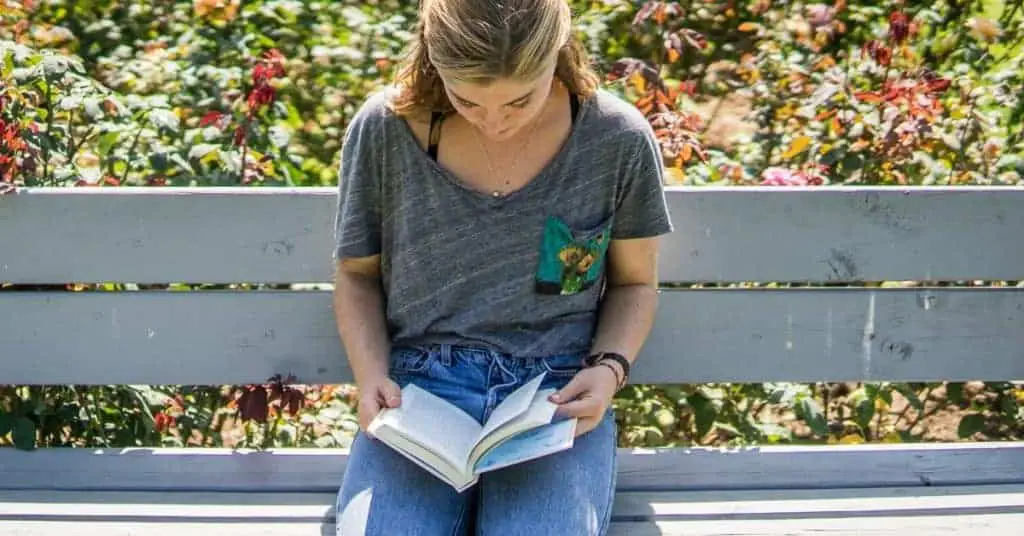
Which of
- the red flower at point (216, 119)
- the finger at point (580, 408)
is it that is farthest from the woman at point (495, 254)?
the red flower at point (216, 119)

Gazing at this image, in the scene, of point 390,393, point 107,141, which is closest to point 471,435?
point 390,393

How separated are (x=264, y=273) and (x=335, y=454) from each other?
0.42 metres

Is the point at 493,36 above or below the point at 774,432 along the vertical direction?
above

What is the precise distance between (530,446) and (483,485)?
18 cm

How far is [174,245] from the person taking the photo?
2.95m

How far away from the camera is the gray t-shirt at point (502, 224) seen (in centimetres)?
264

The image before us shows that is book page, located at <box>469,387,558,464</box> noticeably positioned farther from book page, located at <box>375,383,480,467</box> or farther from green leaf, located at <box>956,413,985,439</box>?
green leaf, located at <box>956,413,985,439</box>

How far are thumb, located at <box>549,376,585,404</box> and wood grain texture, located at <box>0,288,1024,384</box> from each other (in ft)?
1.44

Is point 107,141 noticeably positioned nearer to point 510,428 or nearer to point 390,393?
point 390,393

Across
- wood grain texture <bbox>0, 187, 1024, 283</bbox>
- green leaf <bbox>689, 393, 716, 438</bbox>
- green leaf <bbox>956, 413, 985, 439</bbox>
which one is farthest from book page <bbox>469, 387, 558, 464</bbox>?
green leaf <bbox>956, 413, 985, 439</bbox>

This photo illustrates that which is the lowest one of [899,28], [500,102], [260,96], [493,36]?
[260,96]

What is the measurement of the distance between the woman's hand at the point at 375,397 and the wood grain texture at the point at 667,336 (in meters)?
0.38

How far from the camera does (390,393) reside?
2621 mm

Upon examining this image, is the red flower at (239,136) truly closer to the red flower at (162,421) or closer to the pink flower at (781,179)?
the red flower at (162,421)
